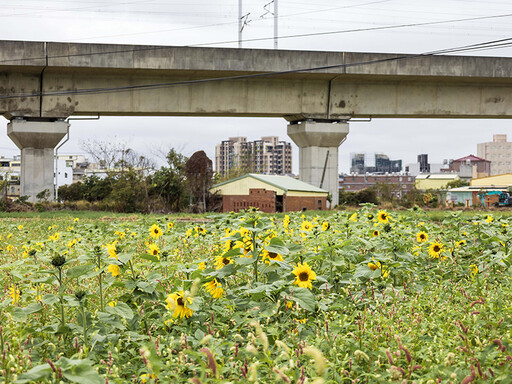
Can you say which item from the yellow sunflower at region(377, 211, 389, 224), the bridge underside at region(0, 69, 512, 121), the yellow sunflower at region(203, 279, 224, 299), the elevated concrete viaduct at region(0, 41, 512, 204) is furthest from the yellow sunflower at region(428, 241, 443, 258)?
the bridge underside at region(0, 69, 512, 121)

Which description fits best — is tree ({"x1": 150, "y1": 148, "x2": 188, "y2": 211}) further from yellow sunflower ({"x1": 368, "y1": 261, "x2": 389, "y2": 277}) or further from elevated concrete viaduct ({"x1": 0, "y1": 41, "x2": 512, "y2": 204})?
yellow sunflower ({"x1": 368, "y1": 261, "x2": 389, "y2": 277})

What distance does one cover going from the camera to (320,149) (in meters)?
24.7

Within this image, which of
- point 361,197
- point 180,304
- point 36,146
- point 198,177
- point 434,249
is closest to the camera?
point 180,304

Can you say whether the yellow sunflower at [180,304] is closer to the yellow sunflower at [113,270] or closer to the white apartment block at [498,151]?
the yellow sunflower at [113,270]

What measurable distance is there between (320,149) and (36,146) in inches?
450

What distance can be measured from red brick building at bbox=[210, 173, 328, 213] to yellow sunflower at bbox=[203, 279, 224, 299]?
1810 centimetres

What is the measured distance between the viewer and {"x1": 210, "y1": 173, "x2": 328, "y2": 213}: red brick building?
73.6 feet

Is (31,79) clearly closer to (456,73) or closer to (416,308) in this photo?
(456,73)

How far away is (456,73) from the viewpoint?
2436cm

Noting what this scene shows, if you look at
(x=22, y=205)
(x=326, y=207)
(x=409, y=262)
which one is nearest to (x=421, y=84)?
(x=326, y=207)

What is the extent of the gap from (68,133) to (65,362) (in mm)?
22010

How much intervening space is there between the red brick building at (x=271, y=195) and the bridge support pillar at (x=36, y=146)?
7053 millimetres

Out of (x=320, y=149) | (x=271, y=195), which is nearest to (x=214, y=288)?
(x=271, y=195)

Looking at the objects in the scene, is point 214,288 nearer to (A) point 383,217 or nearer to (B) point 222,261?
(B) point 222,261
